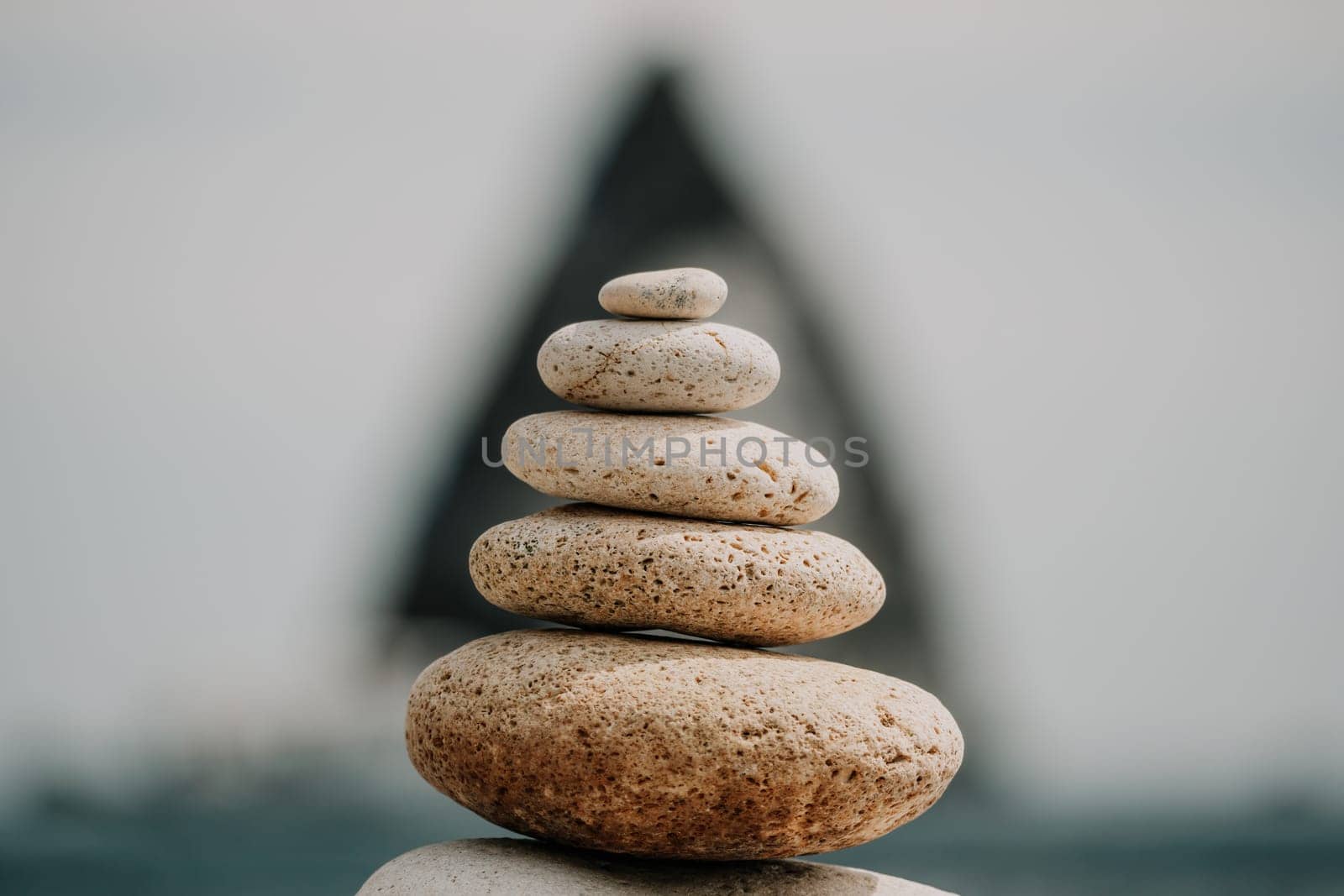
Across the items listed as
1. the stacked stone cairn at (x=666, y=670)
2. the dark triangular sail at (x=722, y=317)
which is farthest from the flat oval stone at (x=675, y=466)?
the dark triangular sail at (x=722, y=317)

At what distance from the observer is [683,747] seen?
12.6 ft

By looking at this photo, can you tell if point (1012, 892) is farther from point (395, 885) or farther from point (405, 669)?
point (395, 885)

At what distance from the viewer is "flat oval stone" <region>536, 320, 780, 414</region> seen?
4258 millimetres

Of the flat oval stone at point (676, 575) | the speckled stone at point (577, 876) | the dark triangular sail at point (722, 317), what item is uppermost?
the dark triangular sail at point (722, 317)

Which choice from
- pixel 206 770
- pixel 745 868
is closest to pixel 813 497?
pixel 745 868

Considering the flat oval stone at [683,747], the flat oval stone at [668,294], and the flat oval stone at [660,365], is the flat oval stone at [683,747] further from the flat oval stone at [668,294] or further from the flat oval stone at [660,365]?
the flat oval stone at [668,294]

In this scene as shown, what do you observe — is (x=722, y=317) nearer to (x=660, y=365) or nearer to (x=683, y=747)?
(x=660, y=365)

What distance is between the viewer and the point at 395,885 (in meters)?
4.16

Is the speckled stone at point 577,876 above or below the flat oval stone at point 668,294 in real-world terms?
below

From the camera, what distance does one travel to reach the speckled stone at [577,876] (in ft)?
13.4

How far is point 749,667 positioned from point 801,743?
0.28m

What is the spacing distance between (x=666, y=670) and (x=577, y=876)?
721mm

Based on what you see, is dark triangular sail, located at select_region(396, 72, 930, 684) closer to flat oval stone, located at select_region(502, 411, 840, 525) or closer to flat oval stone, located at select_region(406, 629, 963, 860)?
flat oval stone, located at select_region(502, 411, 840, 525)

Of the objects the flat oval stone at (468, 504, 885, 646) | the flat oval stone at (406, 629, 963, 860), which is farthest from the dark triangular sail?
the flat oval stone at (406, 629, 963, 860)
